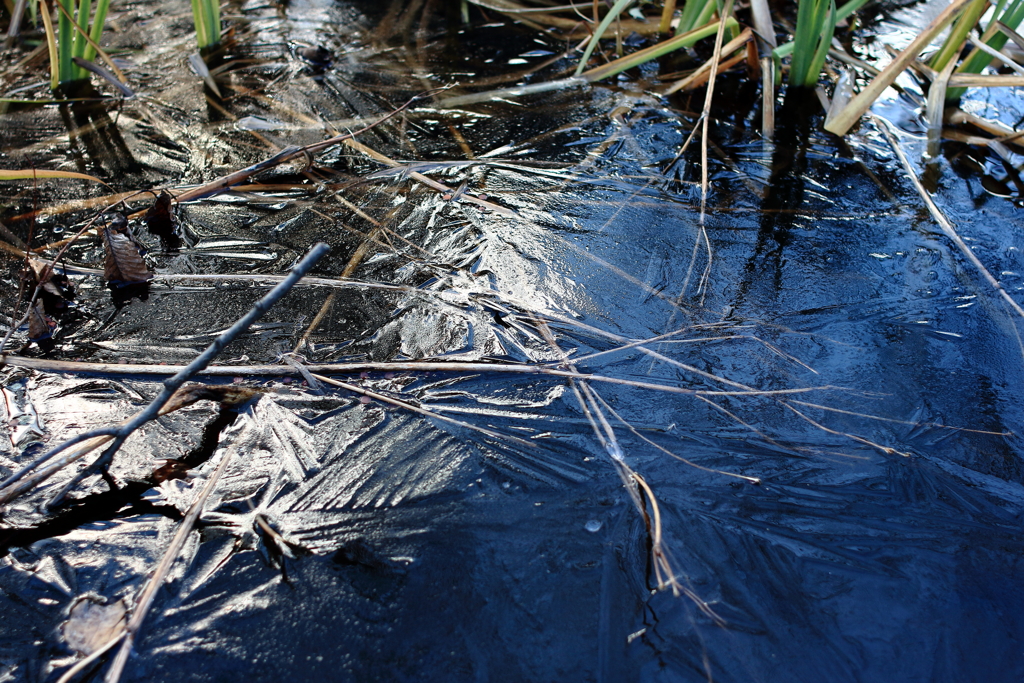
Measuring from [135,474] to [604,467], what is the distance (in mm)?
945

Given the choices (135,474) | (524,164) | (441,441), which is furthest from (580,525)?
(524,164)

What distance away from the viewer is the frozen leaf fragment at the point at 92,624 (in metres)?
0.99

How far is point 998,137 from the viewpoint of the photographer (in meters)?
2.34

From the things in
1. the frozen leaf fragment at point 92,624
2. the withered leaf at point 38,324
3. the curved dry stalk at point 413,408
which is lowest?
the frozen leaf fragment at point 92,624

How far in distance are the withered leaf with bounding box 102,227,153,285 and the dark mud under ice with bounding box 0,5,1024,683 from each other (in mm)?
Result: 70

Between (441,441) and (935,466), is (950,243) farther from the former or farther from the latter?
(441,441)

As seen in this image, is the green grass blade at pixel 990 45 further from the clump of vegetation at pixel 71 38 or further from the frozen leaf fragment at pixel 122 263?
the clump of vegetation at pixel 71 38

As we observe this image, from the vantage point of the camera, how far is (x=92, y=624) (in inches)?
40.3

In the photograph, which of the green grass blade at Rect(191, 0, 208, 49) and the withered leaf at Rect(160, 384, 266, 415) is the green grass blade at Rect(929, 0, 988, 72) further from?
the green grass blade at Rect(191, 0, 208, 49)

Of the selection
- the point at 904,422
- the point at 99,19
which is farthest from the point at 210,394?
the point at 99,19

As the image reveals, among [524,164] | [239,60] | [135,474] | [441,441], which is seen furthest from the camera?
[239,60]

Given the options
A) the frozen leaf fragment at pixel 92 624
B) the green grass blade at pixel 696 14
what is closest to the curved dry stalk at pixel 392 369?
the frozen leaf fragment at pixel 92 624

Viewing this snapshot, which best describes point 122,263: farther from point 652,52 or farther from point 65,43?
point 652,52

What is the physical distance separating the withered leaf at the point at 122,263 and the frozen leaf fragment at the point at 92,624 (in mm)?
916
